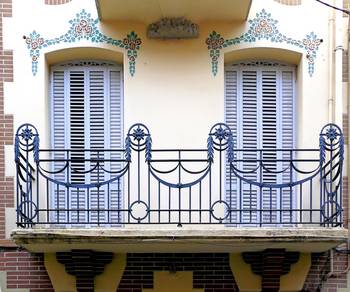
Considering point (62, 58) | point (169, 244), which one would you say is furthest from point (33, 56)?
point (169, 244)

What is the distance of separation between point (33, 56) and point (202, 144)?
2.32 meters

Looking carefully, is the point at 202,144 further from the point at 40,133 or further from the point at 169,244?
the point at 40,133

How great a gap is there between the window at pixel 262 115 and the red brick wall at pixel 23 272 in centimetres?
252

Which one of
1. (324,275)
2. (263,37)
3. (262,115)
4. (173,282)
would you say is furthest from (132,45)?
(324,275)

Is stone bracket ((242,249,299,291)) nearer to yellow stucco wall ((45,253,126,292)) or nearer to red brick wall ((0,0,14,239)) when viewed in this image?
yellow stucco wall ((45,253,126,292))

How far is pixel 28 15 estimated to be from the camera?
7.82 meters

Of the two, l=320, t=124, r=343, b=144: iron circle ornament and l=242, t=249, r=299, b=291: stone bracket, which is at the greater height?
l=320, t=124, r=343, b=144: iron circle ornament

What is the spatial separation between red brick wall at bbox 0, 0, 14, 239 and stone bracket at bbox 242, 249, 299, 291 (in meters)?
2.92

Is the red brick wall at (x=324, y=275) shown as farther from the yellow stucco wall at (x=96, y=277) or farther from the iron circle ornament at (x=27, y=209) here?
the iron circle ornament at (x=27, y=209)

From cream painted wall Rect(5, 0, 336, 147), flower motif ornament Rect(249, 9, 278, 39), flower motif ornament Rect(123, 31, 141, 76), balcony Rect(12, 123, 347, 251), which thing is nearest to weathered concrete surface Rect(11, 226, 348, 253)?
balcony Rect(12, 123, 347, 251)

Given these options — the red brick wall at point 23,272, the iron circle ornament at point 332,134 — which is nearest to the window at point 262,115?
the iron circle ornament at point 332,134

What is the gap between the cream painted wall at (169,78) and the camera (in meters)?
7.73

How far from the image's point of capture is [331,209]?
23.7 feet

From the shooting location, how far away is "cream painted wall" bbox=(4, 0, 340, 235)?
7.73 m
